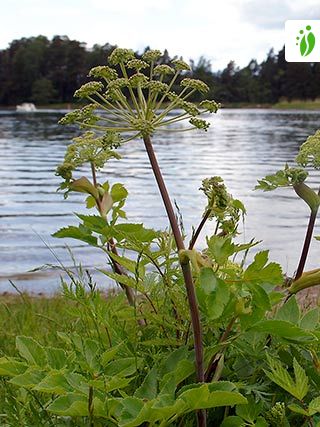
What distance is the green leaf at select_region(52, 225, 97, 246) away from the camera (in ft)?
5.32

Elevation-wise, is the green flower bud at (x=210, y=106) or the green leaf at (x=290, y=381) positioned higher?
the green flower bud at (x=210, y=106)

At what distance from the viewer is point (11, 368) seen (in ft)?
4.96

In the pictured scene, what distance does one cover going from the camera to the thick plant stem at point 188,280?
140cm

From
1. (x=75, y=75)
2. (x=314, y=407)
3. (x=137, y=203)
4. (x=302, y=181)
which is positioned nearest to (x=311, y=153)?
(x=302, y=181)

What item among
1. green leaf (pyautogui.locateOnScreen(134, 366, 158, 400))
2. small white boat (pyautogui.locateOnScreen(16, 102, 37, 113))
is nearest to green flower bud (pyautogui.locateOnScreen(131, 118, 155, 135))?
green leaf (pyautogui.locateOnScreen(134, 366, 158, 400))

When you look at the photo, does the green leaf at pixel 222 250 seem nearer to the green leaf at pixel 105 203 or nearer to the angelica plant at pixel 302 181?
the angelica plant at pixel 302 181

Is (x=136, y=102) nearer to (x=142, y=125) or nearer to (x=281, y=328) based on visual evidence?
(x=142, y=125)

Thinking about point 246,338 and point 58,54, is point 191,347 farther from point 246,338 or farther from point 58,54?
point 58,54

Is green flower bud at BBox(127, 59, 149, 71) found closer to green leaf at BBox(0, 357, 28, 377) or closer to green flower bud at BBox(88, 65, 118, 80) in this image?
green flower bud at BBox(88, 65, 118, 80)

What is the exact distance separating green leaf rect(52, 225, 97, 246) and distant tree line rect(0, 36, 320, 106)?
337ft

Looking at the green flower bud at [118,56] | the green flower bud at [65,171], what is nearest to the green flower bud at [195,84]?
the green flower bud at [118,56]

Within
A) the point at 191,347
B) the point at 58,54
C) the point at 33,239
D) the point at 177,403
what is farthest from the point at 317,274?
the point at 58,54

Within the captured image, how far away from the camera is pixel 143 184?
2091cm

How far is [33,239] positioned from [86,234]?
1071cm
